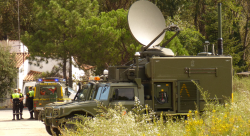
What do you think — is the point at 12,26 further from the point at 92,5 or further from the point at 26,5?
the point at 92,5

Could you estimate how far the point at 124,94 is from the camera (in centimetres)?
1166

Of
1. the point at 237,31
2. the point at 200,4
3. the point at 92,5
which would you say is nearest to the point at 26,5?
the point at 92,5

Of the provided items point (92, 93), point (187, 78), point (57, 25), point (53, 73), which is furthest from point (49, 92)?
point (53, 73)

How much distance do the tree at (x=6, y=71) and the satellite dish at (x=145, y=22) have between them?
2756 centimetres

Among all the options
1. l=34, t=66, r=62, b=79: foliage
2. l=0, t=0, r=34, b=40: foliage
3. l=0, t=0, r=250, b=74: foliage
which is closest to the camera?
l=0, t=0, r=250, b=74: foliage

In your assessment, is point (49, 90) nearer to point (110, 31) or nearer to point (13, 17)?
point (110, 31)

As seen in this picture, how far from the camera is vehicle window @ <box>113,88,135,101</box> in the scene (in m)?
11.6

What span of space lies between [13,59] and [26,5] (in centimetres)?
1641

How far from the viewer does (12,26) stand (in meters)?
55.6

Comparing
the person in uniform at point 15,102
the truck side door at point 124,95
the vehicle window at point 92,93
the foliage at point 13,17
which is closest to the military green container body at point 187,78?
the truck side door at point 124,95

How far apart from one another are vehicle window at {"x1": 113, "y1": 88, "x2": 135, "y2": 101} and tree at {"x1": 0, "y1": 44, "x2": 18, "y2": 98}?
99.0ft

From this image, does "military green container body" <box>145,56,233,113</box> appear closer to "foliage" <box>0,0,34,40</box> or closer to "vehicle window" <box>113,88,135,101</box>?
"vehicle window" <box>113,88,135,101</box>

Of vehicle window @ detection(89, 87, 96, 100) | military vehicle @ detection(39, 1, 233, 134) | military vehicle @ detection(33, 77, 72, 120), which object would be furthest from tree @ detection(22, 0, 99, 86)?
military vehicle @ detection(39, 1, 233, 134)

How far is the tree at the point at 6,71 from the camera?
131 feet
